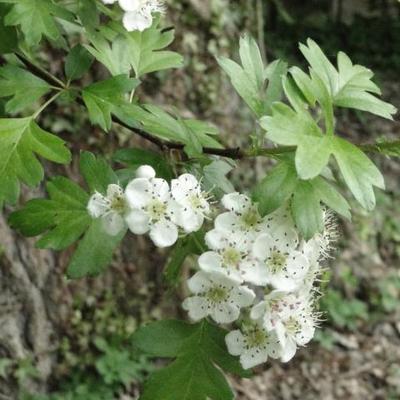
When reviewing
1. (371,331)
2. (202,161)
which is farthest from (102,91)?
(371,331)

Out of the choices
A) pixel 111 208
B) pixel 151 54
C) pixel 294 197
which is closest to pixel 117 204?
pixel 111 208

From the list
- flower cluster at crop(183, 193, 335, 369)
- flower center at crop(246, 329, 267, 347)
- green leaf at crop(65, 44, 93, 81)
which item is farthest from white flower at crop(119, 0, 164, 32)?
flower center at crop(246, 329, 267, 347)

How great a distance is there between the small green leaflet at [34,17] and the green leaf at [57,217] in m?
0.27

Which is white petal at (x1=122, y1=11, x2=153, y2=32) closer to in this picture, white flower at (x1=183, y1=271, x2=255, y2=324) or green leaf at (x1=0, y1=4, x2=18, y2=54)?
green leaf at (x1=0, y1=4, x2=18, y2=54)

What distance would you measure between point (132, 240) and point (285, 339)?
1.95m

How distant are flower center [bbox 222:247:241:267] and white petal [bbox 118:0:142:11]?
0.54 meters

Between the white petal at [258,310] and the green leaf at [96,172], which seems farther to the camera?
the green leaf at [96,172]

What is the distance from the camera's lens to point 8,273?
8.58 ft

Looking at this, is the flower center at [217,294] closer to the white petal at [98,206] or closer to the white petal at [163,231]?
the white petal at [163,231]

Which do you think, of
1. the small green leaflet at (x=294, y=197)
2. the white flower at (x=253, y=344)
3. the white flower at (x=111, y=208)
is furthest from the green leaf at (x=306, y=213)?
the white flower at (x=111, y=208)

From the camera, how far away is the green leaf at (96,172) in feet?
4.20

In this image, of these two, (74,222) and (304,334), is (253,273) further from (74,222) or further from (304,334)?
(74,222)

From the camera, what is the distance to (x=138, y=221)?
1195mm

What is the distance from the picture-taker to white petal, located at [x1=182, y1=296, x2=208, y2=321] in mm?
1215
